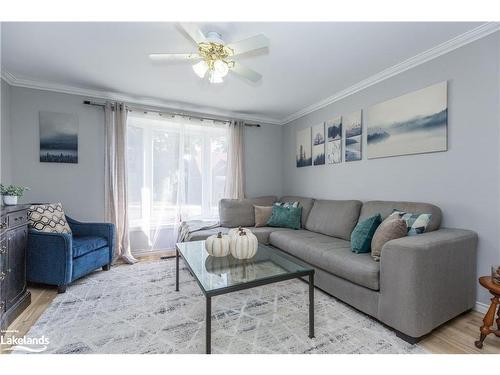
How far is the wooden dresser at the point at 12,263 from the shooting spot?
5.74ft

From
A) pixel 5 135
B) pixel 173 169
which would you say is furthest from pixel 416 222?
pixel 5 135

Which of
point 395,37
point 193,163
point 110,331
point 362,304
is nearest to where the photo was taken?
point 110,331

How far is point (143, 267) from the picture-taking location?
9.82 ft

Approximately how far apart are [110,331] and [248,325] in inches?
38.7

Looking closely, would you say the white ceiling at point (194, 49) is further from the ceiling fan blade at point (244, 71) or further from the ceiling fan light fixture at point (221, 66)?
the ceiling fan light fixture at point (221, 66)

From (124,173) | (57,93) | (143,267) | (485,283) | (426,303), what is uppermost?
(57,93)

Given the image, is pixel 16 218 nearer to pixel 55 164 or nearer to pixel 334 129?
pixel 55 164

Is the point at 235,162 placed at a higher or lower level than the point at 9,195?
higher

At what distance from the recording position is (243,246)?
1872 mm

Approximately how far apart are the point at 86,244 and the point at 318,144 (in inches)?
131

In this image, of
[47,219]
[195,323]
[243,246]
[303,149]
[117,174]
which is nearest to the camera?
→ [195,323]

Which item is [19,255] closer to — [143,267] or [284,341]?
[143,267]
